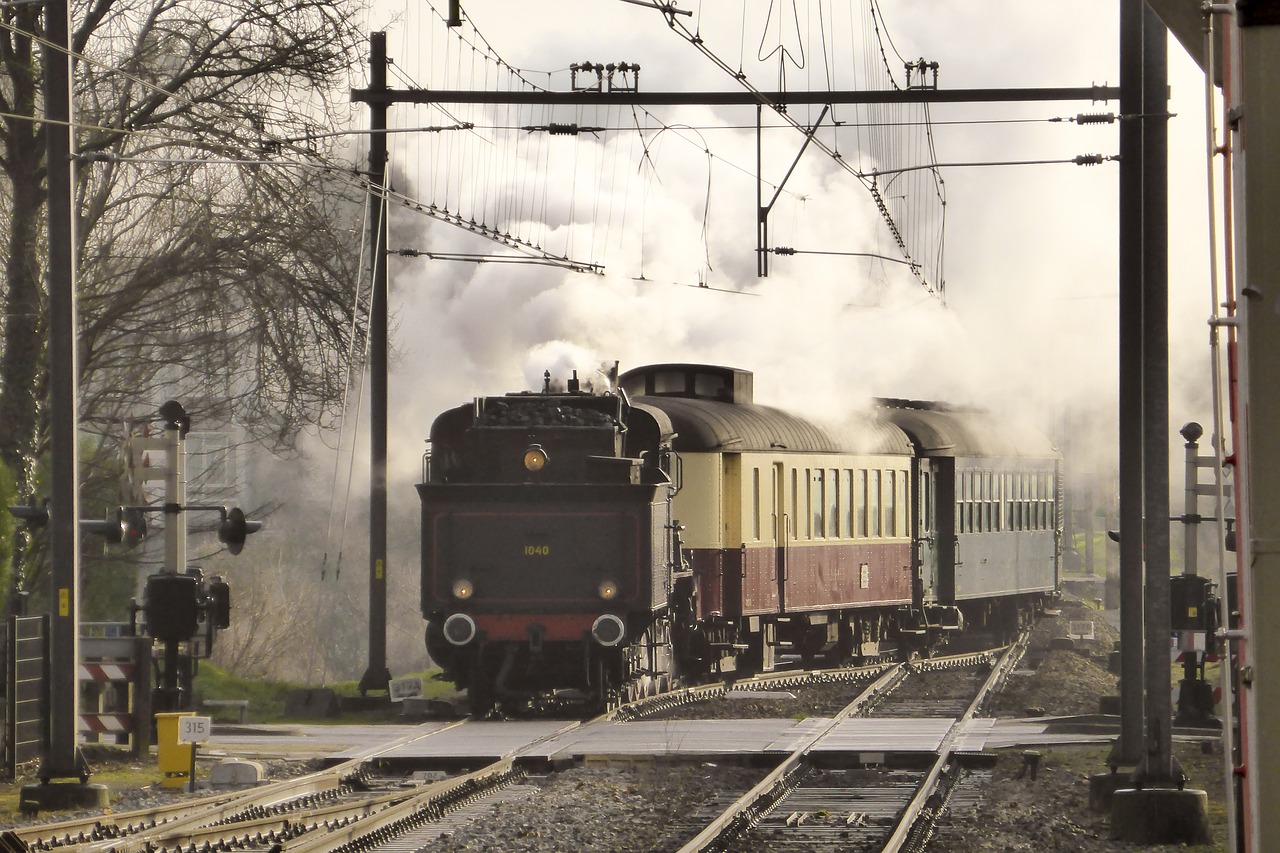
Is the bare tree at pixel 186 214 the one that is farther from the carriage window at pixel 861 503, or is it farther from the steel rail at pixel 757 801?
the steel rail at pixel 757 801

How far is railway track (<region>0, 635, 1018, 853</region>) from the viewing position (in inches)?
432

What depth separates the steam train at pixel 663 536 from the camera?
18.7 metres

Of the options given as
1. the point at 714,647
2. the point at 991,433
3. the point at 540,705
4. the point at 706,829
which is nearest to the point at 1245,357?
the point at 706,829

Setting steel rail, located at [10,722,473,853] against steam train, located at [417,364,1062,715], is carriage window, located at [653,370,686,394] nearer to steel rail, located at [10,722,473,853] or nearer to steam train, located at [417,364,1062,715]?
steam train, located at [417,364,1062,715]

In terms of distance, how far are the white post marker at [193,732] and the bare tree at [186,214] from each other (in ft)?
24.1

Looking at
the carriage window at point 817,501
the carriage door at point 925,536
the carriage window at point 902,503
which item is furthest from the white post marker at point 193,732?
the carriage door at point 925,536

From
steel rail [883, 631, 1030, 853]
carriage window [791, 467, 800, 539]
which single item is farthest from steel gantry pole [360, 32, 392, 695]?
steel rail [883, 631, 1030, 853]

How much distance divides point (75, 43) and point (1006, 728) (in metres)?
11.8

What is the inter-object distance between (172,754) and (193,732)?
0.49 m

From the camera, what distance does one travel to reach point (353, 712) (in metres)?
20.2

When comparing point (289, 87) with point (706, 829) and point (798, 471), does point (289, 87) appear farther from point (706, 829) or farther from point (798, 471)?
point (706, 829)

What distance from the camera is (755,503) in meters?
21.6

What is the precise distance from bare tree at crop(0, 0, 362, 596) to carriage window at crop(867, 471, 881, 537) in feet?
21.5

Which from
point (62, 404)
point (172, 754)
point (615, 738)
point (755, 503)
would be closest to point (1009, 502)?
point (755, 503)
